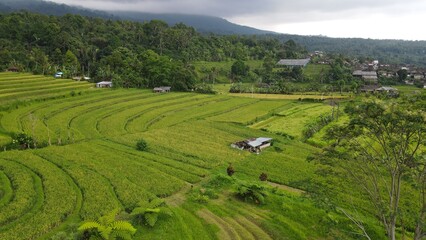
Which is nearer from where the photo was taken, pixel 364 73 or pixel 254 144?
pixel 254 144

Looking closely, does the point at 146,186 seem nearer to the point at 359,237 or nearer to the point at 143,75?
the point at 359,237

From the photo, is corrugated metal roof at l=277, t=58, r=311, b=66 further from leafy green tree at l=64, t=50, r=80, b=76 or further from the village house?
leafy green tree at l=64, t=50, r=80, b=76

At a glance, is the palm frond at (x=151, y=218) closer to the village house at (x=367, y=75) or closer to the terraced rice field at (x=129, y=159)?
the terraced rice field at (x=129, y=159)

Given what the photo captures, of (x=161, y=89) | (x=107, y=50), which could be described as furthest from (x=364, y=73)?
(x=107, y=50)

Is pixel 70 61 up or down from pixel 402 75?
up

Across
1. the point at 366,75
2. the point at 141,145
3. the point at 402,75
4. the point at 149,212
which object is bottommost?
the point at 149,212

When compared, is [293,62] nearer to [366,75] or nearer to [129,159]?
[366,75]

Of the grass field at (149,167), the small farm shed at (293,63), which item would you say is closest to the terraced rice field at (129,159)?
the grass field at (149,167)
